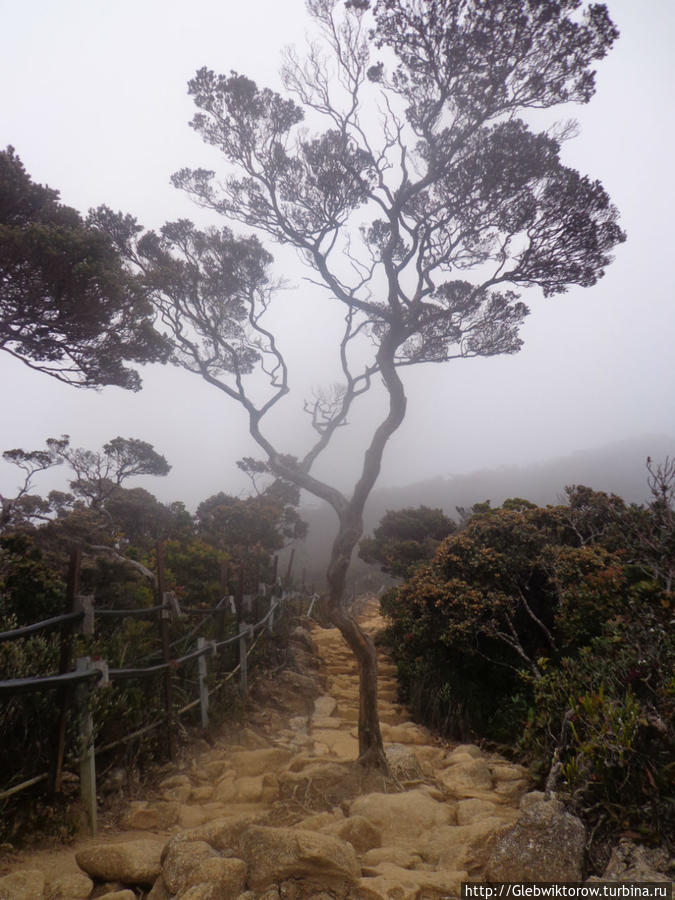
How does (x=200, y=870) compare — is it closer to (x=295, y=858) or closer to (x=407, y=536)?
Result: (x=295, y=858)

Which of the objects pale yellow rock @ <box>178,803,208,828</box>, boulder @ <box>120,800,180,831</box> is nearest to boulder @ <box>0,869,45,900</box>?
boulder @ <box>120,800,180,831</box>

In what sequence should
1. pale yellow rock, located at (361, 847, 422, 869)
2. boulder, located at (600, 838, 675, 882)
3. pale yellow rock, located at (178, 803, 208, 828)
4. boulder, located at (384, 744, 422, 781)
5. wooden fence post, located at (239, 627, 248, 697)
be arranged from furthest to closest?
wooden fence post, located at (239, 627, 248, 697), boulder, located at (384, 744, 422, 781), pale yellow rock, located at (178, 803, 208, 828), pale yellow rock, located at (361, 847, 422, 869), boulder, located at (600, 838, 675, 882)

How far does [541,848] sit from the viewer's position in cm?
299

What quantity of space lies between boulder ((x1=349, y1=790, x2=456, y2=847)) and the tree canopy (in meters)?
7.76

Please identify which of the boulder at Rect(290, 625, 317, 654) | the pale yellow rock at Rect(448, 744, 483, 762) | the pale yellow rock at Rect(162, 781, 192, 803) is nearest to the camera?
the pale yellow rock at Rect(162, 781, 192, 803)

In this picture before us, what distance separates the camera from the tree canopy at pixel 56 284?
25.2 feet

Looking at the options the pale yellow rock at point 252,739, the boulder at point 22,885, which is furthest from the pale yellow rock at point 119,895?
the pale yellow rock at point 252,739

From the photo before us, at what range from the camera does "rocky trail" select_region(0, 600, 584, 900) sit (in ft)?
9.70

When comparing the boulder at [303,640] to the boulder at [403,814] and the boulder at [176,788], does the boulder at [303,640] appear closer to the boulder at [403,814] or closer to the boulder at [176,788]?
the boulder at [176,788]

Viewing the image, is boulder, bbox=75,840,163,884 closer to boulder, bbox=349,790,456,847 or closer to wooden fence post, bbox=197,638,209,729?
boulder, bbox=349,790,456,847

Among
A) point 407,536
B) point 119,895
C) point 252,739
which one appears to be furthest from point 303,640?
point 407,536

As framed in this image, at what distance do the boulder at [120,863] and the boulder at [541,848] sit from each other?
201 centimetres

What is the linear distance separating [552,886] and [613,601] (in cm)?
426

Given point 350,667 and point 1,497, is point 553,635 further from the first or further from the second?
point 1,497
